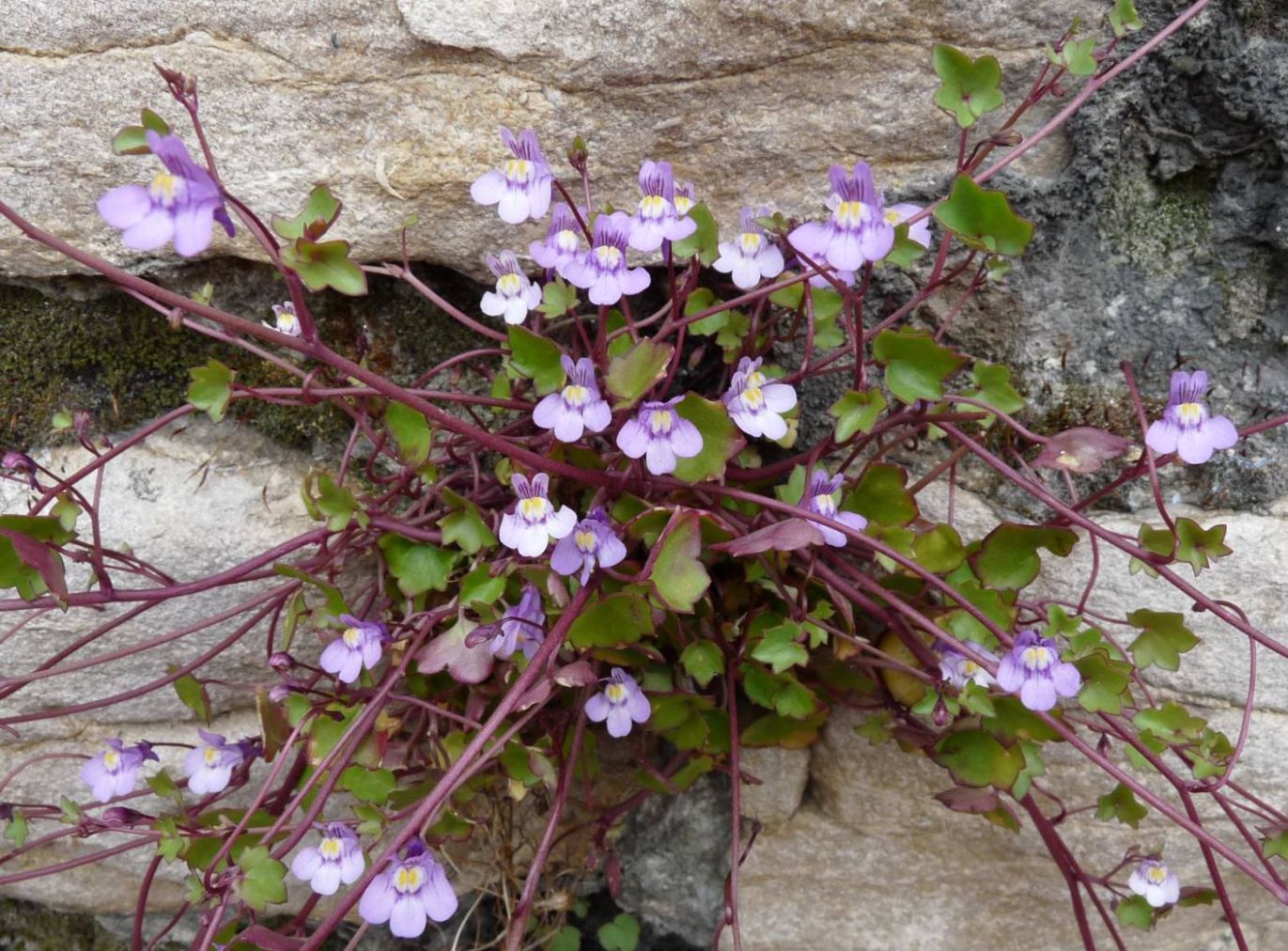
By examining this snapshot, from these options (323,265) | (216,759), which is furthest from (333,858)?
(323,265)

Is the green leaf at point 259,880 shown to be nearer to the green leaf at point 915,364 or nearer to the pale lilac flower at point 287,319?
the pale lilac flower at point 287,319

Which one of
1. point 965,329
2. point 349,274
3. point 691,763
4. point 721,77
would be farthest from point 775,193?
point 691,763

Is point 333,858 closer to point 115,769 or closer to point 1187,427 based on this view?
point 115,769

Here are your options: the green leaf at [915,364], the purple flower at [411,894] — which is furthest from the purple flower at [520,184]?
the purple flower at [411,894]

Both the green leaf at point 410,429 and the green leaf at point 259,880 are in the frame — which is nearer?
the green leaf at point 259,880

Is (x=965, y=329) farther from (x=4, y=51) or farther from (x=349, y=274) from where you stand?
(x=4, y=51)

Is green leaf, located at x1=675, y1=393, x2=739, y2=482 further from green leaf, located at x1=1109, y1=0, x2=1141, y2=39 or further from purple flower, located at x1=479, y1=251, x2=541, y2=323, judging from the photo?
green leaf, located at x1=1109, y1=0, x2=1141, y2=39

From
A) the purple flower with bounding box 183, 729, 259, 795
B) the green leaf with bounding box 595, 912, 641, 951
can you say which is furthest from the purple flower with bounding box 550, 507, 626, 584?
the green leaf with bounding box 595, 912, 641, 951
